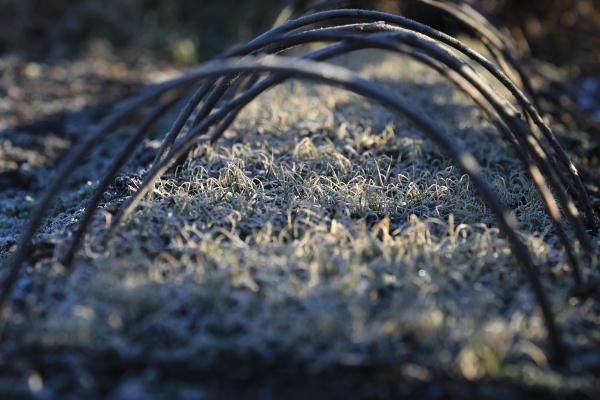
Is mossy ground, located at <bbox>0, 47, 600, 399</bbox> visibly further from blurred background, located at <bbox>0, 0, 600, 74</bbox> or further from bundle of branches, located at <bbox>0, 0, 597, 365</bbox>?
blurred background, located at <bbox>0, 0, 600, 74</bbox>

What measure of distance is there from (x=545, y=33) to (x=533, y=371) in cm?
915

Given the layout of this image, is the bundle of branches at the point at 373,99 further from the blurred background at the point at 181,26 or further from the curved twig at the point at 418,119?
the blurred background at the point at 181,26

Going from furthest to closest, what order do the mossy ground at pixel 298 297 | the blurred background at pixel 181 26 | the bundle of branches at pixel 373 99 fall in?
the blurred background at pixel 181 26, the bundle of branches at pixel 373 99, the mossy ground at pixel 298 297

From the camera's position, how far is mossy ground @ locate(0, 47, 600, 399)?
278cm

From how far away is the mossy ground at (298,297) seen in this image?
2.78 m

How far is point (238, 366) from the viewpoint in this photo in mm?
2850

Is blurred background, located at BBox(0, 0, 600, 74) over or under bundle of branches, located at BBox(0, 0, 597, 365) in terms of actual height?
over

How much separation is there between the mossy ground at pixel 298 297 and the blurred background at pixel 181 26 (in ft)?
20.0

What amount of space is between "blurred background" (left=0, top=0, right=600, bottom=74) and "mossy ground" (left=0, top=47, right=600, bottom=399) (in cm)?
610

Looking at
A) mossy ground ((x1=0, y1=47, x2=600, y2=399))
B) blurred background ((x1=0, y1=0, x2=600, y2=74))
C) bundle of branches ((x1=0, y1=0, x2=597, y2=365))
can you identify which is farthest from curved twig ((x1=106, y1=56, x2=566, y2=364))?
blurred background ((x1=0, y1=0, x2=600, y2=74))

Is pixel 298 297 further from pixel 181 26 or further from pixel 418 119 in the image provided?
pixel 181 26

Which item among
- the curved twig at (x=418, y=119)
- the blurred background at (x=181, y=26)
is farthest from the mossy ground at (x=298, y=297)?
the blurred background at (x=181, y=26)

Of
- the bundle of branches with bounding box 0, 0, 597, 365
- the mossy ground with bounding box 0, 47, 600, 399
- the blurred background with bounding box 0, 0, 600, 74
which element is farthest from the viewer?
the blurred background with bounding box 0, 0, 600, 74

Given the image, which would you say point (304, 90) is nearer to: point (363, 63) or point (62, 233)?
point (363, 63)
